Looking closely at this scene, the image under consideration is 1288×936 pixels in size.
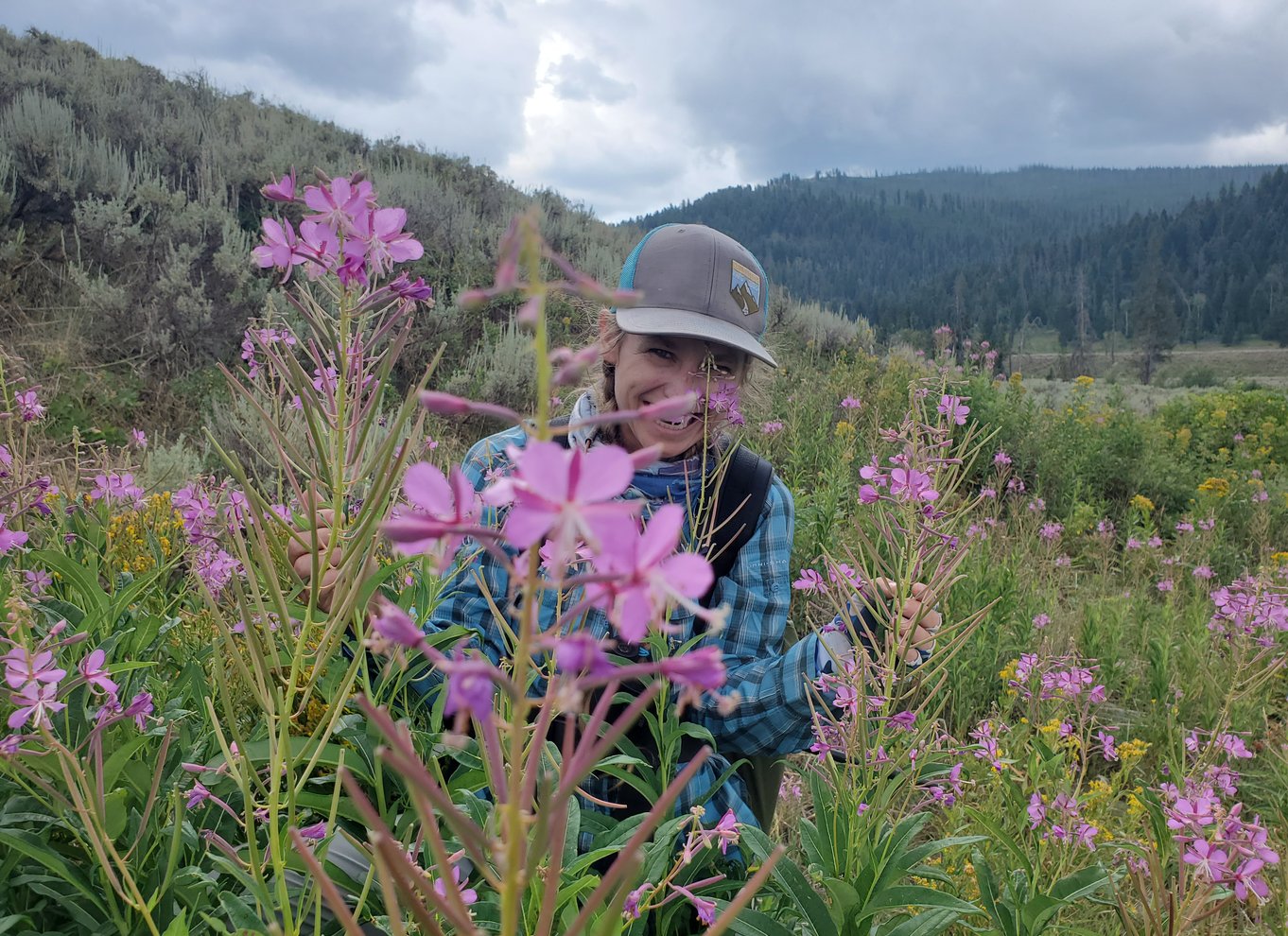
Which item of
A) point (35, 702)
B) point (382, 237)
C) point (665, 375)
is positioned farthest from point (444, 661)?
point (665, 375)

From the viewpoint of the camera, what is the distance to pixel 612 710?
7.23 ft

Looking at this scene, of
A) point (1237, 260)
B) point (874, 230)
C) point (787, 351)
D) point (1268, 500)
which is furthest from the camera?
point (874, 230)

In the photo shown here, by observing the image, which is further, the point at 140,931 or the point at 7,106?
the point at 7,106


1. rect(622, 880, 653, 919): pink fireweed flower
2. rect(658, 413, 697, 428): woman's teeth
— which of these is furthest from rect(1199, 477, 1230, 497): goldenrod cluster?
rect(622, 880, 653, 919): pink fireweed flower

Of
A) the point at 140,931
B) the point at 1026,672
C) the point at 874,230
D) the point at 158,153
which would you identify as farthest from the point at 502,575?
the point at 874,230

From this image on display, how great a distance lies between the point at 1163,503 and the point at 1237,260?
85102 mm

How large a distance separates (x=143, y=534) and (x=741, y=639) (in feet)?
7.30

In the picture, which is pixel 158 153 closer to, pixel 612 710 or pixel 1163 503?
pixel 612 710

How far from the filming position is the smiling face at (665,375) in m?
2.56

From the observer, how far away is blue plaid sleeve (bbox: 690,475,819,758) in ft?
7.63

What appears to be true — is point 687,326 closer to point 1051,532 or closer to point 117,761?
point 117,761

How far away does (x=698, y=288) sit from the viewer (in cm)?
261

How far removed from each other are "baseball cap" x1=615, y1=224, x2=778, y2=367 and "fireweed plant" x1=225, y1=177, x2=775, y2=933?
1.21m

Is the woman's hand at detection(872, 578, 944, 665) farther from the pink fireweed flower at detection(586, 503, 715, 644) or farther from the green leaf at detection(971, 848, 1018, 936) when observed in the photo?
the pink fireweed flower at detection(586, 503, 715, 644)
